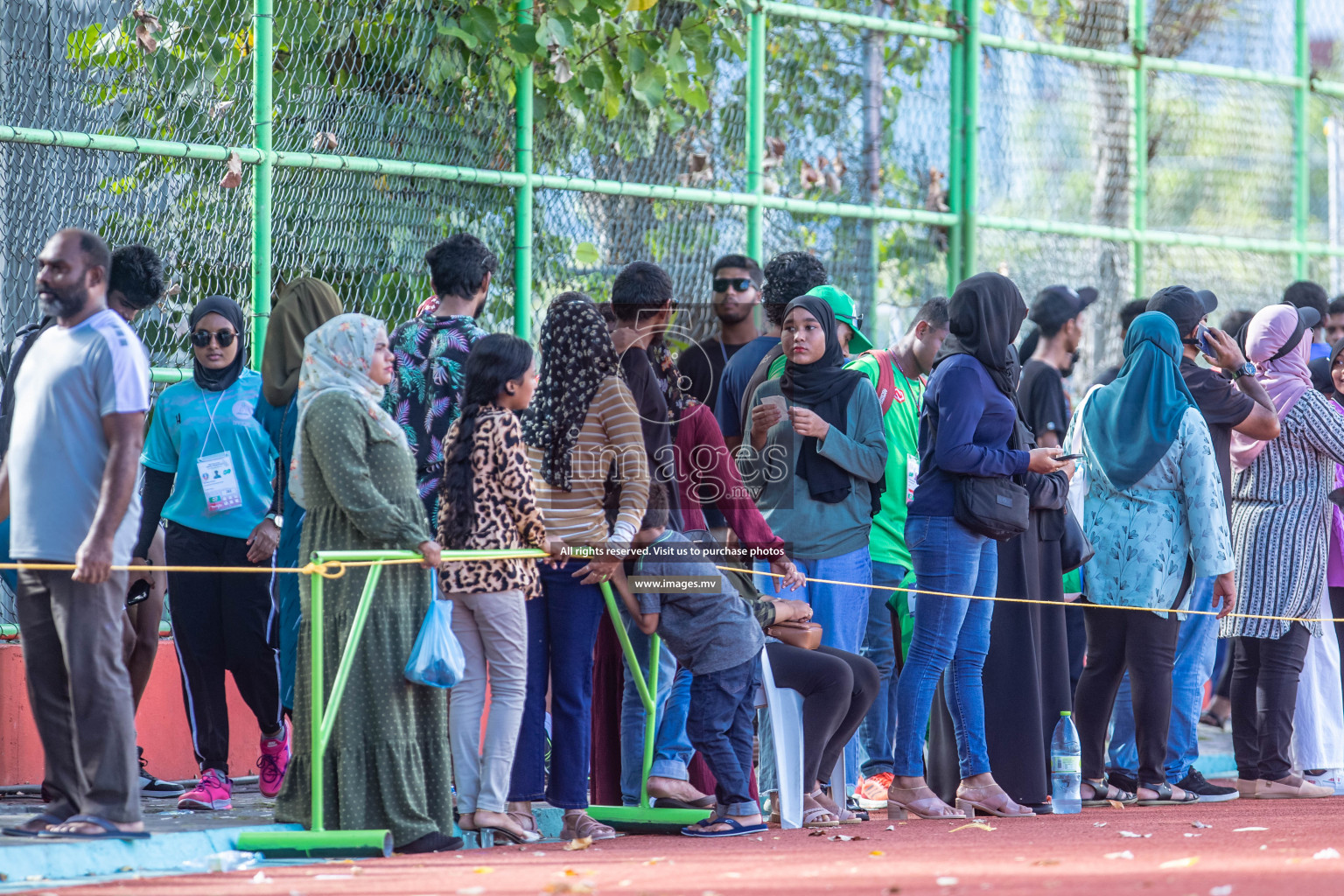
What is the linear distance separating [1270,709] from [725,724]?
3015mm

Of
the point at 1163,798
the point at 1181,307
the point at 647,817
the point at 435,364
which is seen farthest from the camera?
the point at 1181,307

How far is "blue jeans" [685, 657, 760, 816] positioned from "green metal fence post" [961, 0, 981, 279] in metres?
5.00

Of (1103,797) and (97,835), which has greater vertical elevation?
(97,835)

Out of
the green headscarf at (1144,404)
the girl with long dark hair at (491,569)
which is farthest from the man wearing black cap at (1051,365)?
the girl with long dark hair at (491,569)

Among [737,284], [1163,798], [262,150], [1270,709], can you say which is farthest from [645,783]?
[262,150]

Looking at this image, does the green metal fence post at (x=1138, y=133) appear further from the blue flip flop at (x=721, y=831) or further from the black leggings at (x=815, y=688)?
the blue flip flop at (x=721, y=831)

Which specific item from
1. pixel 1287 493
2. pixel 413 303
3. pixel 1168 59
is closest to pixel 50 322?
pixel 413 303

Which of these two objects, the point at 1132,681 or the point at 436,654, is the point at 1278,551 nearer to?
the point at 1132,681

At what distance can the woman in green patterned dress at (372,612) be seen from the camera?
5.91m

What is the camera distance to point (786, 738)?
21.7 feet

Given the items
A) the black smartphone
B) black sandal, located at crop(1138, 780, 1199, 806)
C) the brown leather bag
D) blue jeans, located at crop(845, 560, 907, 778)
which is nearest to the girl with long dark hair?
the brown leather bag

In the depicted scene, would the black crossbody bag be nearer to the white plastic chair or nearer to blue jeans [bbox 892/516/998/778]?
blue jeans [bbox 892/516/998/778]

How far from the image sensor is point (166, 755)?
7.50 metres

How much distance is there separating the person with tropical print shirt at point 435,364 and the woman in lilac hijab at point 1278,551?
3708 millimetres
